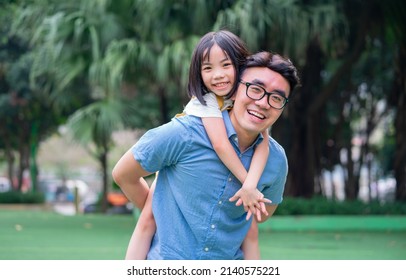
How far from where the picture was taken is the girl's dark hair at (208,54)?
337 centimetres

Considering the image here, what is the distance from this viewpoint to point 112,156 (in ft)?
160

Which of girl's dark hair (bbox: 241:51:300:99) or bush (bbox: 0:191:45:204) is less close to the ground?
girl's dark hair (bbox: 241:51:300:99)

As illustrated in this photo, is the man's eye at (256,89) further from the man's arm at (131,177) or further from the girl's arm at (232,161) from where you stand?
the man's arm at (131,177)

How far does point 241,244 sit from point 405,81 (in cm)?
1515

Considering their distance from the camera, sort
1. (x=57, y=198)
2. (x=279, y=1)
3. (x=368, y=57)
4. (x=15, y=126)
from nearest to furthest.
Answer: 1. (x=279, y=1)
2. (x=368, y=57)
3. (x=15, y=126)
4. (x=57, y=198)

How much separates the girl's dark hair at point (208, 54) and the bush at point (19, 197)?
2265 centimetres

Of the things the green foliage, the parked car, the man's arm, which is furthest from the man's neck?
the parked car

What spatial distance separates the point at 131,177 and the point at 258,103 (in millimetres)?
572

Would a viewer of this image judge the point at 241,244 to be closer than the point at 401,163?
Yes

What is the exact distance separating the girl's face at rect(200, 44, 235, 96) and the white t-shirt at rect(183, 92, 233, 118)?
0.11ft

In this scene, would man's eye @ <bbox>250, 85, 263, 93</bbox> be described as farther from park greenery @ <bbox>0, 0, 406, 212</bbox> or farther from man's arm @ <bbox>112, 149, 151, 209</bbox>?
park greenery @ <bbox>0, 0, 406, 212</bbox>

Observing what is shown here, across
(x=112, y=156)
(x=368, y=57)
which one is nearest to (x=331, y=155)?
(x=368, y=57)

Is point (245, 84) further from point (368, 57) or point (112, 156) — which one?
point (112, 156)

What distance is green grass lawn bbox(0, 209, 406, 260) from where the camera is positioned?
10734mm
